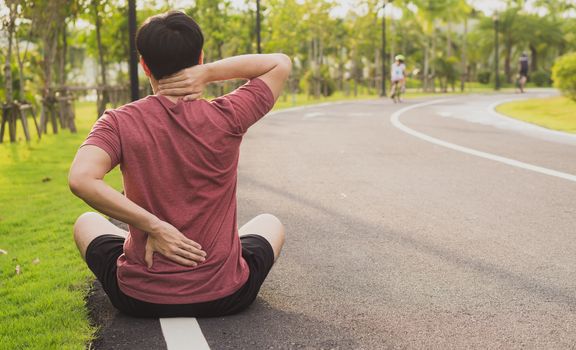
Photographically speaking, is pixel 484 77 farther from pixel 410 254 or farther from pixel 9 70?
pixel 410 254

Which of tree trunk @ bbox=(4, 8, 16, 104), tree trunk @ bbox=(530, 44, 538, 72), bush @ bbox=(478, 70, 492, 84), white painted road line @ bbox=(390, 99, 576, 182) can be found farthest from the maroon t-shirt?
tree trunk @ bbox=(530, 44, 538, 72)

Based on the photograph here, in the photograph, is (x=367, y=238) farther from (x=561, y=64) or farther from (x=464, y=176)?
(x=561, y=64)

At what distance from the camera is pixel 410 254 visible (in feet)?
16.5

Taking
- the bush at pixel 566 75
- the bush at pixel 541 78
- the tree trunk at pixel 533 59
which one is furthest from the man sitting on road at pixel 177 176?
the tree trunk at pixel 533 59

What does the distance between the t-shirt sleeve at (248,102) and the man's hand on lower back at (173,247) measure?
0.55 m

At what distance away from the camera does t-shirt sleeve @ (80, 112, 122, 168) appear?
3.06 meters

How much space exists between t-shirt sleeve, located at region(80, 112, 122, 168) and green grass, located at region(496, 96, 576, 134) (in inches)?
470

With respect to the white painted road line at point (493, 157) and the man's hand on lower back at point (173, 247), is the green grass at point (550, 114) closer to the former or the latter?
the white painted road line at point (493, 157)

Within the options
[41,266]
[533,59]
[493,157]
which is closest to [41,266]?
[41,266]

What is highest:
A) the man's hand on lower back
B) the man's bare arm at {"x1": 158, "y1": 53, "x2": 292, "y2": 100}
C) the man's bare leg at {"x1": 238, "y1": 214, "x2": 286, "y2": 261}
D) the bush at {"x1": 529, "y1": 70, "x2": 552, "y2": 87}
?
the man's bare arm at {"x1": 158, "y1": 53, "x2": 292, "y2": 100}

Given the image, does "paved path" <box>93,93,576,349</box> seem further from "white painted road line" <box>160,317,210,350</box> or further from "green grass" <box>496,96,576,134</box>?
"green grass" <box>496,96,576,134</box>

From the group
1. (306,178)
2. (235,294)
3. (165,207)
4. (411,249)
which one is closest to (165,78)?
(165,207)

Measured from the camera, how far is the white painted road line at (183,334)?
129 inches

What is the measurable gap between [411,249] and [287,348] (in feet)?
6.87
